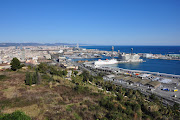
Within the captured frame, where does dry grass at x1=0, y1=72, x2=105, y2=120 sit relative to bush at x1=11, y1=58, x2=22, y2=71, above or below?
below

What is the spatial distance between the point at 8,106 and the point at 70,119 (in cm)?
233

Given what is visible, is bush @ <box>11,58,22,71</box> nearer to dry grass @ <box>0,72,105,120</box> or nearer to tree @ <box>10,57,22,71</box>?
tree @ <box>10,57,22,71</box>

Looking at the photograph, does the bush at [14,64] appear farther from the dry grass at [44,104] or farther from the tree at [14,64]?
the dry grass at [44,104]

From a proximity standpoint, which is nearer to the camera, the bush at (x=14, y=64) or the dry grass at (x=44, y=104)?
the dry grass at (x=44, y=104)

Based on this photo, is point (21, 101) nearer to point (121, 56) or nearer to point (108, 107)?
point (108, 107)

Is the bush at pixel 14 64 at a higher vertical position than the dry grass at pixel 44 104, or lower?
higher

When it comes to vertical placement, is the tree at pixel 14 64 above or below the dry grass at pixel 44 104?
above

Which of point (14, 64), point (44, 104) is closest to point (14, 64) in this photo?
point (14, 64)

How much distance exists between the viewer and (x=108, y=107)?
5.18 m

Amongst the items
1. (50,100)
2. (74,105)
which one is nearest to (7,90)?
(50,100)

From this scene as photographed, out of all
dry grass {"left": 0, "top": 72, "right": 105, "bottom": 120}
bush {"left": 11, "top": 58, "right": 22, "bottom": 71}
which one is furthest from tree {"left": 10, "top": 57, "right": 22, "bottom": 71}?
dry grass {"left": 0, "top": 72, "right": 105, "bottom": 120}

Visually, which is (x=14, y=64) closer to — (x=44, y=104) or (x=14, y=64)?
(x=14, y=64)

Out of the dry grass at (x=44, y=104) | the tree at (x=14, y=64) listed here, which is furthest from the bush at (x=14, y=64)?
the dry grass at (x=44, y=104)

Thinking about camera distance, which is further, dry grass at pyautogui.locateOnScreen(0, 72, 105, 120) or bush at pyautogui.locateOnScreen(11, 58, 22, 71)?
bush at pyautogui.locateOnScreen(11, 58, 22, 71)
